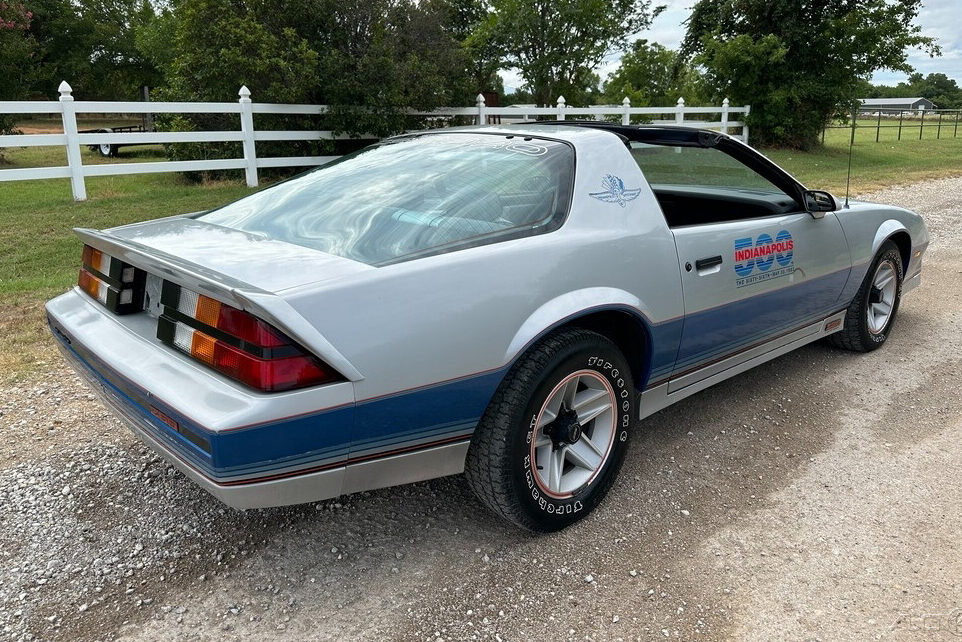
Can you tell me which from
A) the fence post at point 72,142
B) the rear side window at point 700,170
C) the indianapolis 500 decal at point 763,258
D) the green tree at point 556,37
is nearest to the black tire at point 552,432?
the indianapolis 500 decal at point 763,258

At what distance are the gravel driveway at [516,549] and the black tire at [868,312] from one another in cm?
96

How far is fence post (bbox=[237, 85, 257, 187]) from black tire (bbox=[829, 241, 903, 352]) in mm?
9381

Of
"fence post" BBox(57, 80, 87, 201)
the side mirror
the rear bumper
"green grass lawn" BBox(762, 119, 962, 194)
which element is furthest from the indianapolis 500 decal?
"green grass lawn" BBox(762, 119, 962, 194)

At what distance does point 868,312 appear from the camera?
4.66m

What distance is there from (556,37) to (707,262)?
3005cm

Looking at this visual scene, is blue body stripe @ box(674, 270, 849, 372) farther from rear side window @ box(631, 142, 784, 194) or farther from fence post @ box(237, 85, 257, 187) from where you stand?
fence post @ box(237, 85, 257, 187)

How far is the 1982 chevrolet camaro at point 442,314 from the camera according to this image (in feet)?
6.88

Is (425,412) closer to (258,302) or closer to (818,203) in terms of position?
(258,302)

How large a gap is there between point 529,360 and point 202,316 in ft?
3.44

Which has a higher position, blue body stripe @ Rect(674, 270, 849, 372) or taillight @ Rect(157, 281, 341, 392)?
taillight @ Rect(157, 281, 341, 392)

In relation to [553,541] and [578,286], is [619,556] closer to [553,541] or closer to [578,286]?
[553,541]

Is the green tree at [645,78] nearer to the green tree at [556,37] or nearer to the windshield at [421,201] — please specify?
the green tree at [556,37]

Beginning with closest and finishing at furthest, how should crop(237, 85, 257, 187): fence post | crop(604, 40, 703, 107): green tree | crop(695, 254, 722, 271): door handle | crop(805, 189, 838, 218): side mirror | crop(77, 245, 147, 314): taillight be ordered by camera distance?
crop(77, 245, 147, 314): taillight < crop(695, 254, 722, 271): door handle < crop(805, 189, 838, 218): side mirror < crop(237, 85, 257, 187): fence post < crop(604, 40, 703, 107): green tree

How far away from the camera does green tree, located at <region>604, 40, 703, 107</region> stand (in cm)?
3541
